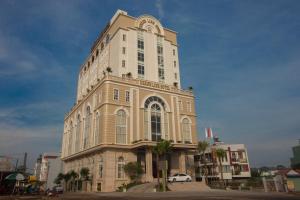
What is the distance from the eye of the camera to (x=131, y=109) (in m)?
48.1

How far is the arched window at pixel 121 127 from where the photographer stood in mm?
45331

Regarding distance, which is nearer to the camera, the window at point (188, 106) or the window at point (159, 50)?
the window at point (188, 106)

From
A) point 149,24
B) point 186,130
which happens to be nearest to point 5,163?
point 186,130

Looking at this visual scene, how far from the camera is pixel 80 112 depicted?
6009cm

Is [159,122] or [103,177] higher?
[159,122]

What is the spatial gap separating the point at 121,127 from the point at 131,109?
4.16 metres

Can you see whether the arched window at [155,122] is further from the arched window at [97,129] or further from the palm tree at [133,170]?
the arched window at [97,129]

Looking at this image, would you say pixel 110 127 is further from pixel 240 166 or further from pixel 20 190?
pixel 240 166

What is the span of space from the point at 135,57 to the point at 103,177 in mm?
27197

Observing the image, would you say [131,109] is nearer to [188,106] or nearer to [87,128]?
[87,128]

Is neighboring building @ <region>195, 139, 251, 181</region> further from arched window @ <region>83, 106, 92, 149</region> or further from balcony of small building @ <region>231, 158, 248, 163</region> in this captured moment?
arched window @ <region>83, 106, 92, 149</region>

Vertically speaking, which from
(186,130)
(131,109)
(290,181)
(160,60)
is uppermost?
(160,60)

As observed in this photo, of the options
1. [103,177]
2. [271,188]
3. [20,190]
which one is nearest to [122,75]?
[103,177]

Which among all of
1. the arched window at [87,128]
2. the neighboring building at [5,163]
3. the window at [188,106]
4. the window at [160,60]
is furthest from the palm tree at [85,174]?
the neighboring building at [5,163]
